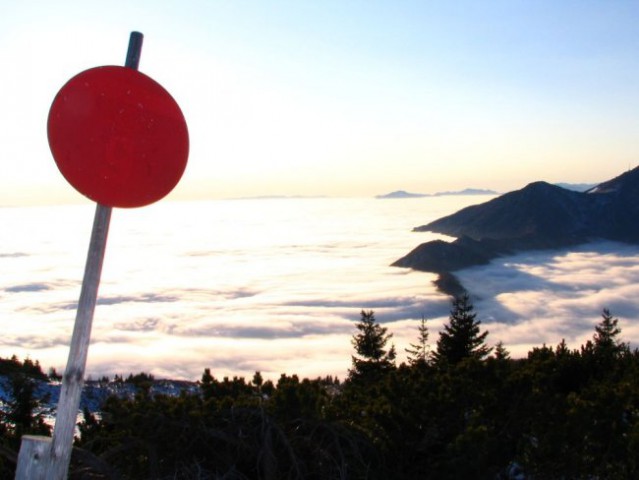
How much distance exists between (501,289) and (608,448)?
18734 cm

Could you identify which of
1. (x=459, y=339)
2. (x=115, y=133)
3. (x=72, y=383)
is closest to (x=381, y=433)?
(x=72, y=383)

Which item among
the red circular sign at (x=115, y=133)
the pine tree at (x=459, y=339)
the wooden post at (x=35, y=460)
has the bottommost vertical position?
the pine tree at (x=459, y=339)

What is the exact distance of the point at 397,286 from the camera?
182000 mm

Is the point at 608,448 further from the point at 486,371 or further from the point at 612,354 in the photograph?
the point at 612,354

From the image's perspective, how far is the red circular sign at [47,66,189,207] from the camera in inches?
130

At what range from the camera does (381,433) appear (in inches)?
267

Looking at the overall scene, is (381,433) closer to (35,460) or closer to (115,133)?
(35,460)

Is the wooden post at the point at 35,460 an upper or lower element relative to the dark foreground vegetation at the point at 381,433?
upper

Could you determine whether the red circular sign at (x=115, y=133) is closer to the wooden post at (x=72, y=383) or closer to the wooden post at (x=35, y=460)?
the wooden post at (x=72, y=383)

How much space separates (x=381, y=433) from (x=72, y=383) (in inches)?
163

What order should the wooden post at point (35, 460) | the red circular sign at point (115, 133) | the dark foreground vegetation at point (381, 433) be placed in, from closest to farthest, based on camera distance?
the red circular sign at point (115, 133) < the wooden post at point (35, 460) < the dark foreground vegetation at point (381, 433)

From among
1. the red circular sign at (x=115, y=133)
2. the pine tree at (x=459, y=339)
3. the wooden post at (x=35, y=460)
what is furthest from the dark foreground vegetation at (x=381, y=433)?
the pine tree at (x=459, y=339)

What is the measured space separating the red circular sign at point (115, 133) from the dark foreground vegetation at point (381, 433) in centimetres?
285

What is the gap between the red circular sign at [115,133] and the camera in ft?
10.8
